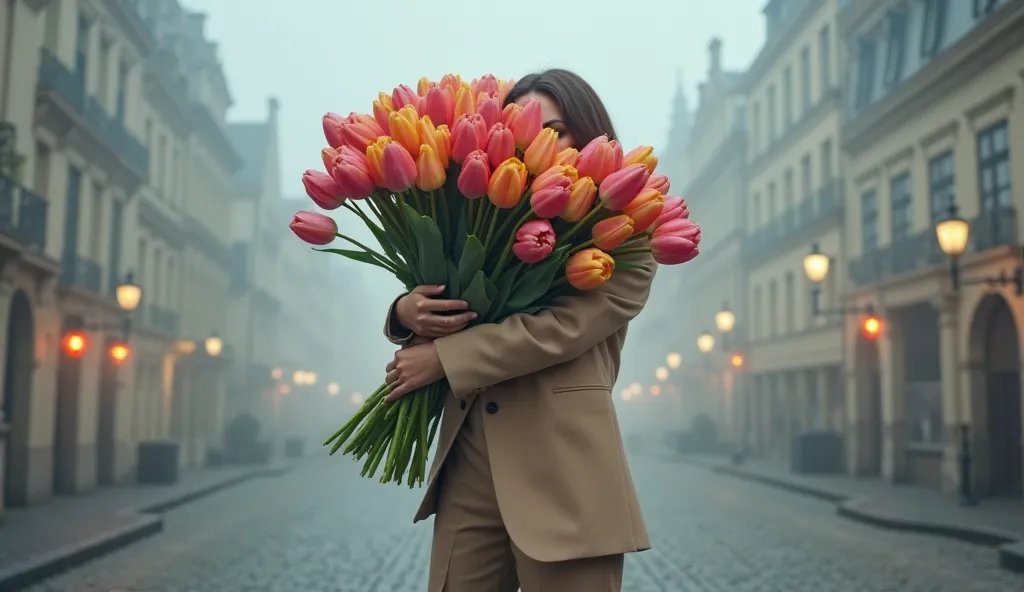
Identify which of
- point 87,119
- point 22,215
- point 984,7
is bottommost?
point 22,215

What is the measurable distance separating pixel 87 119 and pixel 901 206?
17.4 metres

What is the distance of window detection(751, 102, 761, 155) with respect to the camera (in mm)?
44675

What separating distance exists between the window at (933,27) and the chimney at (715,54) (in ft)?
102

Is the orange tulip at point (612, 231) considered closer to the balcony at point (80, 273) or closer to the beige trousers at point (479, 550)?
the beige trousers at point (479, 550)

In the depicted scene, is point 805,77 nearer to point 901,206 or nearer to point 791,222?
point 791,222

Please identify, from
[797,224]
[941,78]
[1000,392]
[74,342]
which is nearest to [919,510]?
[1000,392]

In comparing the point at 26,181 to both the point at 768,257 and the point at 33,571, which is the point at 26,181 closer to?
the point at 33,571

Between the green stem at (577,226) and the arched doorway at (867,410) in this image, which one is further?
the arched doorway at (867,410)

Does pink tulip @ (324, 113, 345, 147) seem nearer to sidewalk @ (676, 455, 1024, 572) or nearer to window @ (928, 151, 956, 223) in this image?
sidewalk @ (676, 455, 1024, 572)

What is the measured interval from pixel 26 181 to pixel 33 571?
12233 mm

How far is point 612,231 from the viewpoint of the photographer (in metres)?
3.10

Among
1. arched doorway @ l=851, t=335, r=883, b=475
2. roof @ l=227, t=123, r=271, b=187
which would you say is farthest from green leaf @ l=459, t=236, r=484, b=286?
roof @ l=227, t=123, r=271, b=187

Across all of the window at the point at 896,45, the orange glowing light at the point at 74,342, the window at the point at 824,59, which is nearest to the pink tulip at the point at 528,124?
the orange glowing light at the point at 74,342

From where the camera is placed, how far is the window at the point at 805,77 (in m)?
37.5
